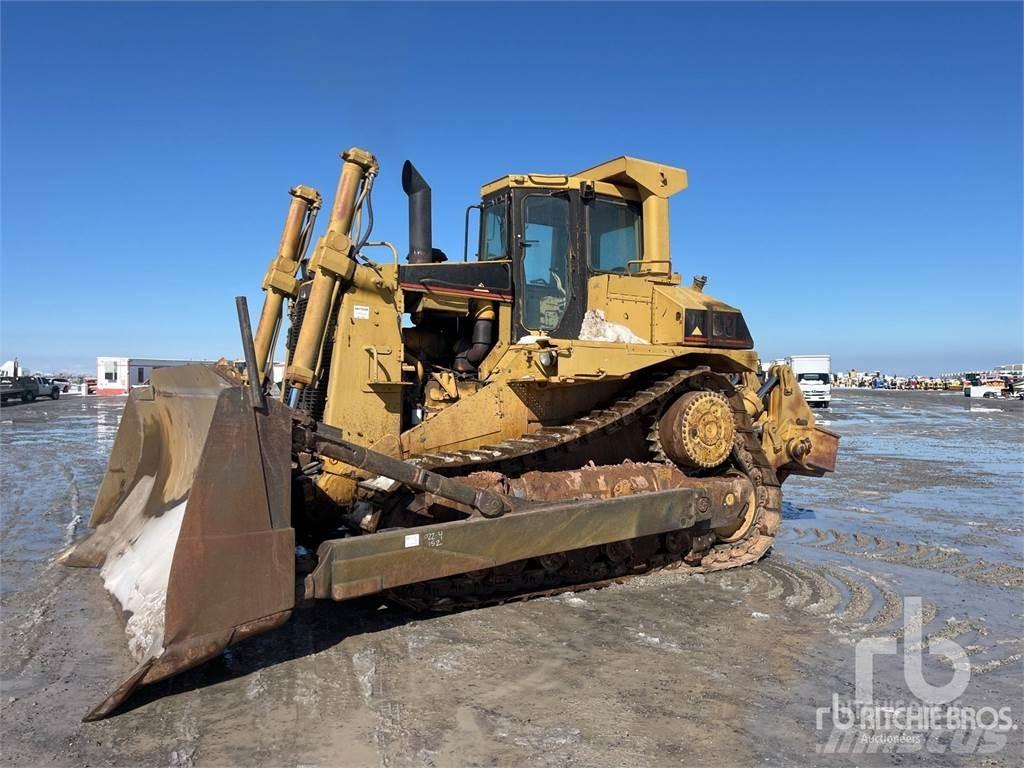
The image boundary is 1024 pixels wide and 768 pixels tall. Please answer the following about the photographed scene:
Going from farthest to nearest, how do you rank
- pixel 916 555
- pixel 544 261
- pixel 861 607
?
pixel 916 555, pixel 544 261, pixel 861 607

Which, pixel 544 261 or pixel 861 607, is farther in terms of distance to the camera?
pixel 544 261

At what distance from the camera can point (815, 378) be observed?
120 ft

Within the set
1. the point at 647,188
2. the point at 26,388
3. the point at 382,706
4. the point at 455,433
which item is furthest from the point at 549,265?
the point at 26,388

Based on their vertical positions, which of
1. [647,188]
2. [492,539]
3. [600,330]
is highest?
[647,188]

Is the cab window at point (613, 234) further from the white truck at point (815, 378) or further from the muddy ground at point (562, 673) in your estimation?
the white truck at point (815, 378)

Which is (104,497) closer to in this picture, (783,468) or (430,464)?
(430,464)

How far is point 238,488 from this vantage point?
13.2ft

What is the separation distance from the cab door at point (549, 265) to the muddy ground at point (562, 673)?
2341 millimetres

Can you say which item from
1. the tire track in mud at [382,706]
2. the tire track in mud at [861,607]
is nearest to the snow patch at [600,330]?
the tire track in mud at [861,607]

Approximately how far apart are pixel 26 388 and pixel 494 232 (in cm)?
3960

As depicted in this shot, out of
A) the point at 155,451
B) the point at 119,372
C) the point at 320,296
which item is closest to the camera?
the point at 320,296

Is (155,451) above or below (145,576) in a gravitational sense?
above

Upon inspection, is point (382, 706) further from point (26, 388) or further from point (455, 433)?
point (26, 388)

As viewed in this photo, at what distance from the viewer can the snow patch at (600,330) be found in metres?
6.57
